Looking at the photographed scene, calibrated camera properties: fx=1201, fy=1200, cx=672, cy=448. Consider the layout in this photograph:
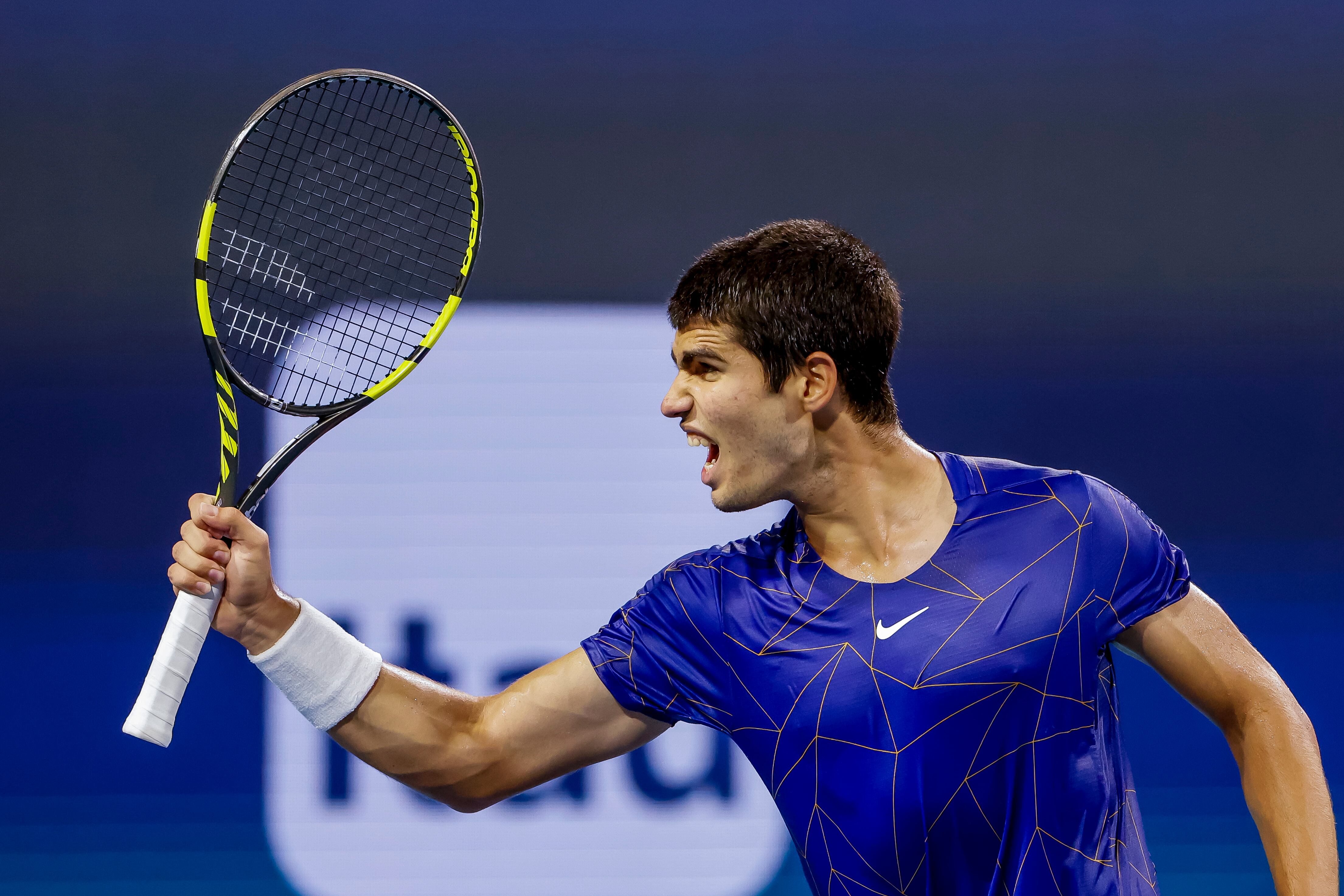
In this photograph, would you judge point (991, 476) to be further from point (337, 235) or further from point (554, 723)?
point (337, 235)

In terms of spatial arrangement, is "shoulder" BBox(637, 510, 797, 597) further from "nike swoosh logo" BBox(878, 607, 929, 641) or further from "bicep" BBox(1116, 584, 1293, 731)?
"bicep" BBox(1116, 584, 1293, 731)

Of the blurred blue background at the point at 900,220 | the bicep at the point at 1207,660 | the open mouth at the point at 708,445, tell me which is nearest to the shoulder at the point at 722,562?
the open mouth at the point at 708,445

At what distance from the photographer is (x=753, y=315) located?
1750 mm

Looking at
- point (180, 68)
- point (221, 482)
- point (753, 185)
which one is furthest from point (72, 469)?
point (753, 185)

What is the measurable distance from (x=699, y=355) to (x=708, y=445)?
0.14 m

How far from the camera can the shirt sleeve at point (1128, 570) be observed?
167cm

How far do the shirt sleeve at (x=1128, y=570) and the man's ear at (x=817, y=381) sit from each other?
1.31 feet

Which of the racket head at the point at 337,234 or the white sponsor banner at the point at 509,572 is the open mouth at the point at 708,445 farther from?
the white sponsor banner at the point at 509,572

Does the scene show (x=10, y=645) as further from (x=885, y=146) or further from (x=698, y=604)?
(x=885, y=146)

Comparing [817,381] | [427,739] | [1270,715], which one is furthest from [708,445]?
[1270,715]

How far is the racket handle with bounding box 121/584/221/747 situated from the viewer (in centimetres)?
158

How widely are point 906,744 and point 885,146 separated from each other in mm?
2068

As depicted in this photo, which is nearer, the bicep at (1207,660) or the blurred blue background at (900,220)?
the bicep at (1207,660)

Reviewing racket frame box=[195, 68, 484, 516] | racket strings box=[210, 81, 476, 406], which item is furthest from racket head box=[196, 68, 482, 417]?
racket frame box=[195, 68, 484, 516]
